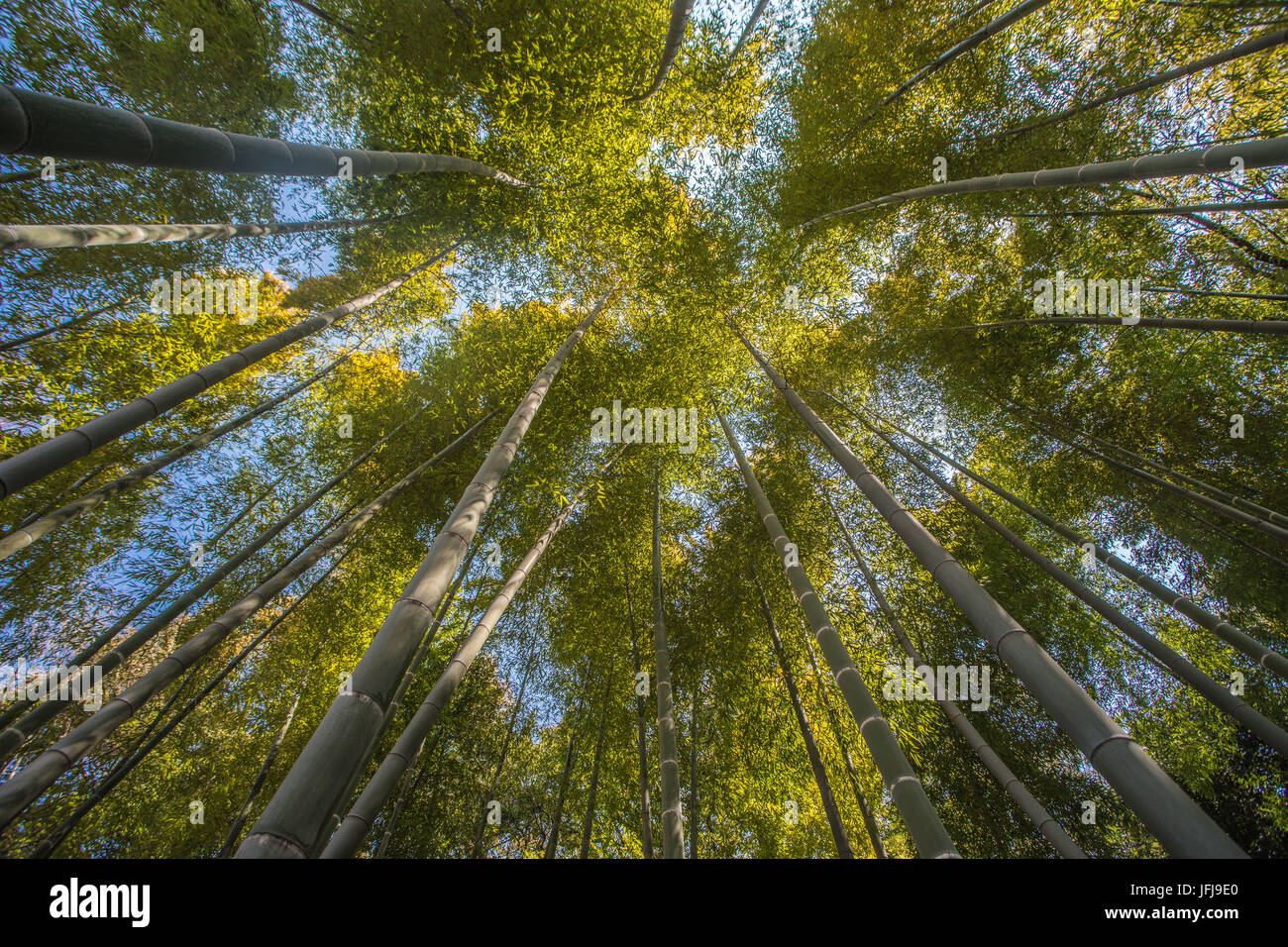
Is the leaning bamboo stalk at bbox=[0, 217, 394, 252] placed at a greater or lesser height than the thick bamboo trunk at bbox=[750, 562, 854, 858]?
greater

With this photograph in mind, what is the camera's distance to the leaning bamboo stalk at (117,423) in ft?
6.10

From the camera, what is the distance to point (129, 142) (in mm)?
1222

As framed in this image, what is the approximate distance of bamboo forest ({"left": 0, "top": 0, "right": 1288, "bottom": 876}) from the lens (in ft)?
13.8

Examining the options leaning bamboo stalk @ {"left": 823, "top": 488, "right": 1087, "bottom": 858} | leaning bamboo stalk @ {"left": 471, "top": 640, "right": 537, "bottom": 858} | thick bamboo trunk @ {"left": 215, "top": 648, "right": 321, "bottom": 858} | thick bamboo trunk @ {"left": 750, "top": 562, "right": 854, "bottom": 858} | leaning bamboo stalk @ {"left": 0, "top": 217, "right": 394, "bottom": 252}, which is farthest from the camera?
leaning bamboo stalk @ {"left": 471, "top": 640, "right": 537, "bottom": 858}

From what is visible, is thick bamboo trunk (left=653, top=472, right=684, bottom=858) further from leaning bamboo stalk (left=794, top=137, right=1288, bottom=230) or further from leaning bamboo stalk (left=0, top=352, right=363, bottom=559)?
leaning bamboo stalk (left=0, top=352, right=363, bottom=559)

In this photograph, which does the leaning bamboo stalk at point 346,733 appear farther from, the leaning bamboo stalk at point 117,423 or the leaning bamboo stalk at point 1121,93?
the leaning bamboo stalk at point 1121,93

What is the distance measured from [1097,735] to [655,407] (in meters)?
4.97

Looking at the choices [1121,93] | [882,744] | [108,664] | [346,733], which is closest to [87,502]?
[108,664]

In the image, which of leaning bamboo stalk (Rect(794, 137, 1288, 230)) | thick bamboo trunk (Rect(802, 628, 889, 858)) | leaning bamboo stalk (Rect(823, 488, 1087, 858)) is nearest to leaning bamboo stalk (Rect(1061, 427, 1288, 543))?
leaning bamboo stalk (Rect(794, 137, 1288, 230))

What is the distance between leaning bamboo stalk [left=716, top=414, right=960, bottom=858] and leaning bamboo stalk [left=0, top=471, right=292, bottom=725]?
5.69 m

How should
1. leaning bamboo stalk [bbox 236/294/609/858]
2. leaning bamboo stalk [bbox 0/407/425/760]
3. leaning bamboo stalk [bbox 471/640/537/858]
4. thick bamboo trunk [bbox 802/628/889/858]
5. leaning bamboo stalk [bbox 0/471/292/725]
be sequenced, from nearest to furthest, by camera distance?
leaning bamboo stalk [bbox 236/294/609/858] → leaning bamboo stalk [bbox 0/407/425/760] → leaning bamboo stalk [bbox 0/471/292/725] → thick bamboo trunk [bbox 802/628/889/858] → leaning bamboo stalk [bbox 471/640/537/858]

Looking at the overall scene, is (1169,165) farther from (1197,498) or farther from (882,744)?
(1197,498)

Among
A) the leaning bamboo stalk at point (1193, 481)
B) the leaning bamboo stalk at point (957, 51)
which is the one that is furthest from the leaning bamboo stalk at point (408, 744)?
the leaning bamboo stalk at point (1193, 481)

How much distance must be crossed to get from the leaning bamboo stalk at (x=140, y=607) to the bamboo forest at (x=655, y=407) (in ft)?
0.20
